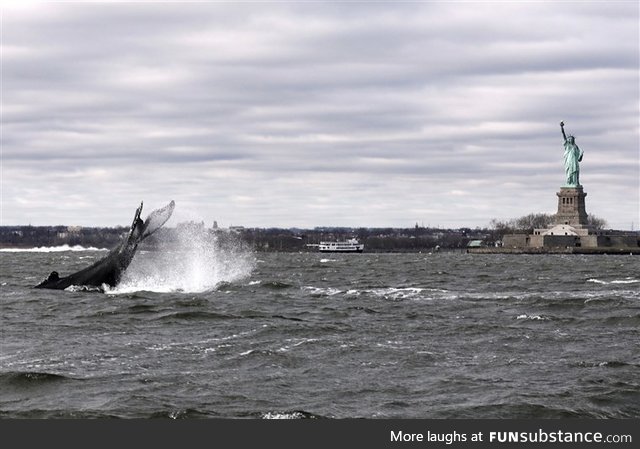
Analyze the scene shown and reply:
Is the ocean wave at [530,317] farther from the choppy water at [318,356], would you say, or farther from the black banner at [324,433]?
the black banner at [324,433]

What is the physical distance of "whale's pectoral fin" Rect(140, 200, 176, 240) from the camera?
1950 inches

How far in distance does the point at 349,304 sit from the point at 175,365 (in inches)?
842

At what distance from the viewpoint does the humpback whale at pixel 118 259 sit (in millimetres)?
50562

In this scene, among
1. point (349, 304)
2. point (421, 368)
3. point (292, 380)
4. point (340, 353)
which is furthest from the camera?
point (349, 304)

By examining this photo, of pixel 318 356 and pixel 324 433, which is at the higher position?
pixel 318 356

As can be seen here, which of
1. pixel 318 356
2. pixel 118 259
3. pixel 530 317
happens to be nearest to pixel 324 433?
pixel 318 356

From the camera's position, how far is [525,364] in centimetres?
2864

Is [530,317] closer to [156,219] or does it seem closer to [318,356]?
[318,356]

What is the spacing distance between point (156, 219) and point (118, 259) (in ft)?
16.2

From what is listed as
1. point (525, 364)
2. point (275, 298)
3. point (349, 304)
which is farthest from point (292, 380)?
point (275, 298)

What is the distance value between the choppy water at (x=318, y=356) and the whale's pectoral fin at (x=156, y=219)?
10.6 ft

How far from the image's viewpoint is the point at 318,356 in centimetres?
3027

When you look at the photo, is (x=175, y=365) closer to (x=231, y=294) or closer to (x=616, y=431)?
(x=616, y=431)

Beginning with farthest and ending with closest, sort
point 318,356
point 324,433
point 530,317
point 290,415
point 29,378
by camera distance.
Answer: point 530,317 < point 318,356 < point 29,378 < point 290,415 < point 324,433
